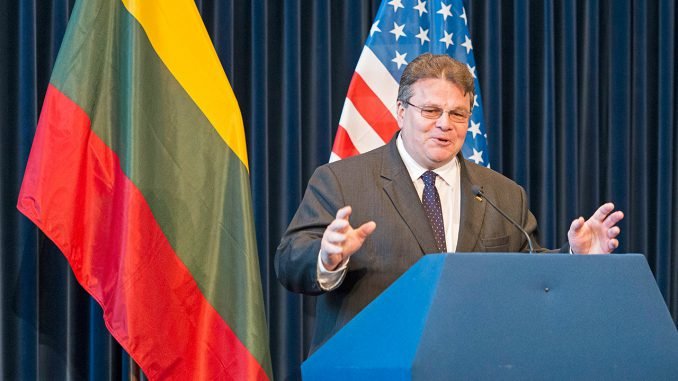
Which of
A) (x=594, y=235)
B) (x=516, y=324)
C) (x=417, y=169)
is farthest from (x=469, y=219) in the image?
(x=516, y=324)

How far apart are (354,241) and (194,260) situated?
58.2 inches

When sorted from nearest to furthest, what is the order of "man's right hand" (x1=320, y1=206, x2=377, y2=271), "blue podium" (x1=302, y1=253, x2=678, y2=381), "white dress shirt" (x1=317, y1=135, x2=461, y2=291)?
1. "blue podium" (x1=302, y1=253, x2=678, y2=381)
2. "man's right hand" (x1=320, y1=206, x2=377, y2=271)
3. "white dress shirt" (x1=317, y1=135, x2=461, y2=291)

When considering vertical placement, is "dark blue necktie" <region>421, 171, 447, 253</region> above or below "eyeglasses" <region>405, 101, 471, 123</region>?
below

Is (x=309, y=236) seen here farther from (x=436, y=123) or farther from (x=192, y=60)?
(x=192, y=60)

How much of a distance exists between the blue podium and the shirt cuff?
466 mm

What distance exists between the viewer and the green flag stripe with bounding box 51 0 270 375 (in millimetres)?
3365

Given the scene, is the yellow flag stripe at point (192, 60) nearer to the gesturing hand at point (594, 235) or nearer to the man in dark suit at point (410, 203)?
the man in dark suit at point (410, 203)

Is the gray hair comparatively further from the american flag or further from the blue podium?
the american flag

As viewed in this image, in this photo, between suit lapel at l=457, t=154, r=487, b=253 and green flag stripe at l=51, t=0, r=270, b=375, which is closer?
suit lapel at l=457, t=154, r=487, b=253

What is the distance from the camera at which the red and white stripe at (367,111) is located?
3.93 m

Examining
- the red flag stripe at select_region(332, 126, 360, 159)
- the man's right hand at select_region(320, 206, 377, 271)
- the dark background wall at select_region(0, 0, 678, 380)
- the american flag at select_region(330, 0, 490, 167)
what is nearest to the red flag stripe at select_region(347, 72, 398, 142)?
the american flag at select_region(330, 0, 490, 167)

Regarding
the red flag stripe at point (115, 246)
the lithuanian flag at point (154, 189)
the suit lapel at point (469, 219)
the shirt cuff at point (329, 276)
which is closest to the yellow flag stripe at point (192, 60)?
the lithuanian flag at point (154, 189)

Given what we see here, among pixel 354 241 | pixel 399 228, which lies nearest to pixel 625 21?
pixel 399 228

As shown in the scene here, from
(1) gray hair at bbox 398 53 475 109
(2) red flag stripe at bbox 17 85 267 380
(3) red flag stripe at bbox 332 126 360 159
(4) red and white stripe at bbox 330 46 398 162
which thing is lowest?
(2) red flag stripe at bbox 17 85 267 380
